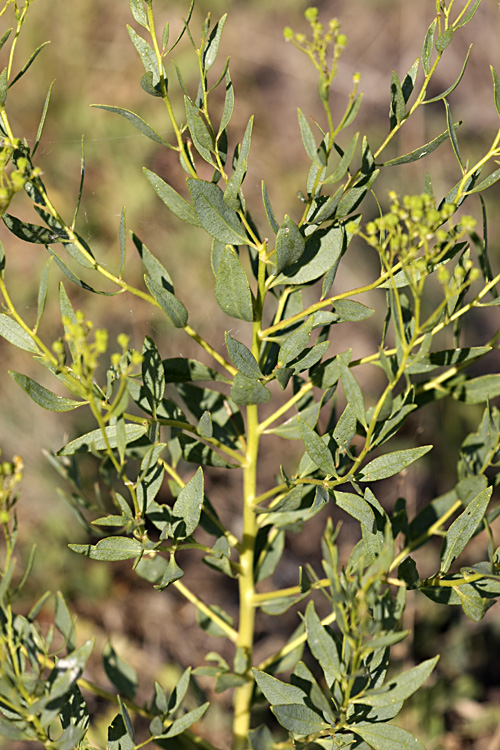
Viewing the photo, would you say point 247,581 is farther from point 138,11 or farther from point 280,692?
point 138,11

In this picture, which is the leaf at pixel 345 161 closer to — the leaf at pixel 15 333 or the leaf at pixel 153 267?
the leaf at pixel 153 267

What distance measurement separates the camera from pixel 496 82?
34.5 inches

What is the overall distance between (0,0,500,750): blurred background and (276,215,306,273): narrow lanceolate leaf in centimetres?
129

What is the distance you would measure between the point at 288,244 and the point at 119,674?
83cm

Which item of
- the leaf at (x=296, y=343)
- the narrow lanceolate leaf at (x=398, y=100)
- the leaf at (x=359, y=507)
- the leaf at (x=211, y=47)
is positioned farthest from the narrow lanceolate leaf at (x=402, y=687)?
the leaf at (x=211, y=47)

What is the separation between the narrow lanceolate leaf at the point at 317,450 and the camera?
82 cm

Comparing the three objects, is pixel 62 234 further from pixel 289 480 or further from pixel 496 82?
pixel 496 82

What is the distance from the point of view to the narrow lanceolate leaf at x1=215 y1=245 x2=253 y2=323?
2.74ft

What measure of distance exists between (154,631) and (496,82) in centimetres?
172

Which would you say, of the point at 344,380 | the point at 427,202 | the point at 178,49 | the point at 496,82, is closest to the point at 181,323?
the point at 344,380

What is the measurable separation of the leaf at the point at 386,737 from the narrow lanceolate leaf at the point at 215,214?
59 centimetres

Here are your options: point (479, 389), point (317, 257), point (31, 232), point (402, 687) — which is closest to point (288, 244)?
point (317, 257)

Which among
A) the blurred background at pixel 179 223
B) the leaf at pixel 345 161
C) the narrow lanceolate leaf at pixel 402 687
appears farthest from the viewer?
the blurred background at pixel 179 223

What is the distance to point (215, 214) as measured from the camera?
2.71 feet
